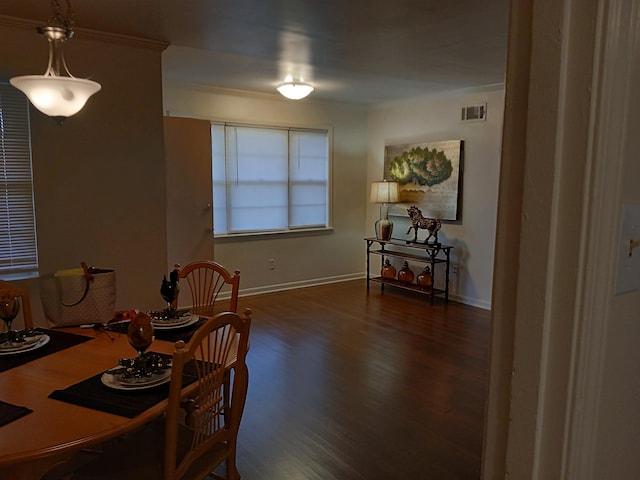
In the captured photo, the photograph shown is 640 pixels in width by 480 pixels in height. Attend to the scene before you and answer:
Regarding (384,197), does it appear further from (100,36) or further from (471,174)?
(100,36)

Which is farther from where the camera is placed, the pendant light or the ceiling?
the pendant light

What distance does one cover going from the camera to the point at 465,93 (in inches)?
209

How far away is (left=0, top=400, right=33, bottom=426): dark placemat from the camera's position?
1390 mm

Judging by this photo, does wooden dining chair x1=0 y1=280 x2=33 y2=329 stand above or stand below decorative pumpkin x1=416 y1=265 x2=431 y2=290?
above

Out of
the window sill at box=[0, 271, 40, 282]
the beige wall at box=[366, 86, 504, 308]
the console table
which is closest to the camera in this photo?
the window sill at box=[0, 271, 40, 282]

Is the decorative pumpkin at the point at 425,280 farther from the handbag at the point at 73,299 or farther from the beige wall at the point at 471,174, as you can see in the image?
the handbag at the point at 73,299

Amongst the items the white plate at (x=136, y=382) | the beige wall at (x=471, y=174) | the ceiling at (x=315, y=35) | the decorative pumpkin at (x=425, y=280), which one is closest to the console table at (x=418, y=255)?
the decorative pumpkin at (x=425, y=280)

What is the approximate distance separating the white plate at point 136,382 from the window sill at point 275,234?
3.91m

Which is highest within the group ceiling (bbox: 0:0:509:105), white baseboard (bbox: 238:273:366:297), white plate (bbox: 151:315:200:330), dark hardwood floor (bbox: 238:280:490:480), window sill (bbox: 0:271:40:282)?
ceiling (bbox: 0:0:509:105)

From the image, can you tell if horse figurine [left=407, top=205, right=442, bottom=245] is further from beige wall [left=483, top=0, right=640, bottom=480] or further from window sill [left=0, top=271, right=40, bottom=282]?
beige wall [left=483, top=0, right=640, bottom=480]

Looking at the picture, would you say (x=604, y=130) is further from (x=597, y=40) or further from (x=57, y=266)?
(x=57, y=266)

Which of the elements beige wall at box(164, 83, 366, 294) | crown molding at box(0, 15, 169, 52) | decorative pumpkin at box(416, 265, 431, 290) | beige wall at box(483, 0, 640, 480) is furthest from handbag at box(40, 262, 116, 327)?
decorative pumpkin at box(416, 265, 431, 290)

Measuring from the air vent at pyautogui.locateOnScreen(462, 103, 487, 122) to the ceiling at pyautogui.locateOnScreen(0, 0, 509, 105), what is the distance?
40 centimetres

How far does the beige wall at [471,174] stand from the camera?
16.8 feet
